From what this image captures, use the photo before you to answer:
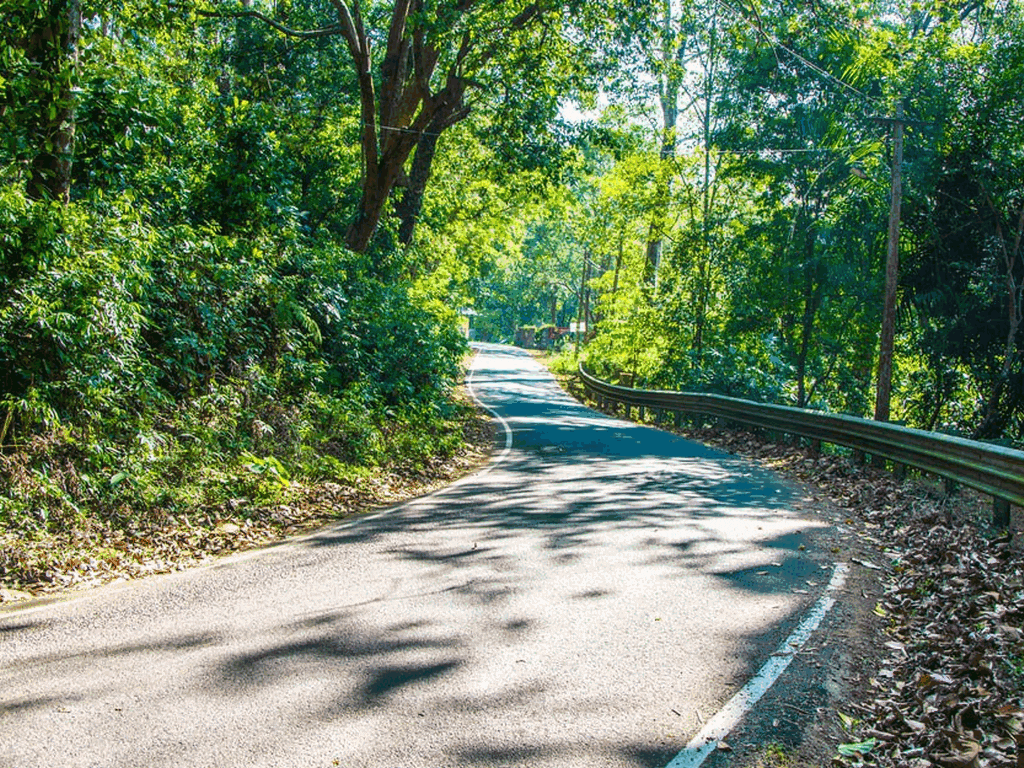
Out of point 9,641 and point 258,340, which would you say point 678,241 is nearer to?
point 258,340

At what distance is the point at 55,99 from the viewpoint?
8195mm

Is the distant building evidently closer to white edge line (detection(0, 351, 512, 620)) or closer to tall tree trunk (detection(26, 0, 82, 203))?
white edge line (detection(0, 351, 512, 620))

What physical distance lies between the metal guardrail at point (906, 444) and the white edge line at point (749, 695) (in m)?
2.82

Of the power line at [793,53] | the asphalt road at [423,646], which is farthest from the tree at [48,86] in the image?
the power line at [793,53]

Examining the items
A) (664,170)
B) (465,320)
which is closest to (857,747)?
(664,170)

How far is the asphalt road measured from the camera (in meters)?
4.00

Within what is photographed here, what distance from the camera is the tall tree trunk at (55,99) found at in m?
8.25

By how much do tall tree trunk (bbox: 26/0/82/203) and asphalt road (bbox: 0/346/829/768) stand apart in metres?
4.64

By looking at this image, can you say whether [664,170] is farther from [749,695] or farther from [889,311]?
[749,695]

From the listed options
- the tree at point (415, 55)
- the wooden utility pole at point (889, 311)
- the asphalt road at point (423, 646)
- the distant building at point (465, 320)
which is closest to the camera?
the asphalt road at point (423, 646)

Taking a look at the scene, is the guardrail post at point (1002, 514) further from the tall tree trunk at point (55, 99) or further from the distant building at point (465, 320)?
the distant building at point (465, 320)

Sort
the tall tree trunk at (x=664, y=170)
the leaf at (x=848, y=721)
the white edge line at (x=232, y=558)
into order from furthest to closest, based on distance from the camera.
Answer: the tall tree trunk at (x=664, y=170) < the white edge line at (x=232, y=558) < the leaf at (x=848, y=721)

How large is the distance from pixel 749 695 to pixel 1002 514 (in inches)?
191

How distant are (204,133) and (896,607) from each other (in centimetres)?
1207
